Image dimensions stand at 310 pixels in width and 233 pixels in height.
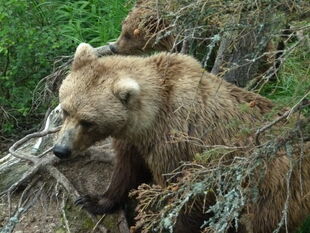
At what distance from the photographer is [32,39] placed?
7.73 meters

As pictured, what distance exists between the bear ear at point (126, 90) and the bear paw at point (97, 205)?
104 cm

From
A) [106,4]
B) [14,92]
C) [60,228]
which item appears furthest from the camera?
[106,4]

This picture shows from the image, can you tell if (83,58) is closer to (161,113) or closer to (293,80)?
(161,113)

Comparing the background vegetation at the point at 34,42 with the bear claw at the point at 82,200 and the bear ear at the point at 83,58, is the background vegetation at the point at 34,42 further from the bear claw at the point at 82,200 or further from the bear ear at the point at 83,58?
the bear ear at the point at 83,58

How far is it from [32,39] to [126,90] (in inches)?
115

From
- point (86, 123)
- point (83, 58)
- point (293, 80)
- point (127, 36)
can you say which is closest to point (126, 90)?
point (86, 123)

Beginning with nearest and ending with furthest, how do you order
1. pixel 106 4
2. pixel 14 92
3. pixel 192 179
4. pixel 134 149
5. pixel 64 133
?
pixel 192 179 < pixel 64 133 < pixel 134 149 < pixel 14 92 < pixel 106 4

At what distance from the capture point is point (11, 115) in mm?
7766

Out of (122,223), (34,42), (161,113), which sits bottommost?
(122,223)

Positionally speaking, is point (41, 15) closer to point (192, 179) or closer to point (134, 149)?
point (134, 149)

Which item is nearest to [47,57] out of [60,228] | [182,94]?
[60,228]

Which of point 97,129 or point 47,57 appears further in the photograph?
point 47,57

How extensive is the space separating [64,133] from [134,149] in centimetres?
61

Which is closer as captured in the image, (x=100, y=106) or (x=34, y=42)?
(x=100, y=106)
